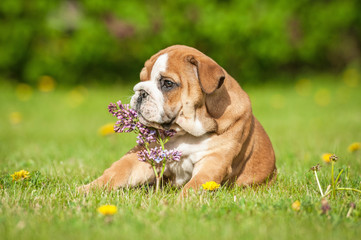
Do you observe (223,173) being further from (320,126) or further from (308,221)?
(320,126)

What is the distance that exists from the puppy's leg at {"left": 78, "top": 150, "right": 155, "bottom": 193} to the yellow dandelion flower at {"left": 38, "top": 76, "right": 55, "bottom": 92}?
7910 mm

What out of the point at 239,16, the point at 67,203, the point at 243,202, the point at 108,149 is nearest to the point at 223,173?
the point at 243,202

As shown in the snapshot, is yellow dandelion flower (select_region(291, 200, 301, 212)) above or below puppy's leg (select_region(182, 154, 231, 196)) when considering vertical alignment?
below

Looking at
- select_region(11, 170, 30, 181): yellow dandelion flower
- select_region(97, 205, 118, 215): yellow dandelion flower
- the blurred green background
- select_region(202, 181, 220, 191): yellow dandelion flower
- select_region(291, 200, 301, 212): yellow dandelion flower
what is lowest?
select_region(291, 200, 301, 212): yellow dandelion flower

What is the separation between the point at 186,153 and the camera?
119 inches

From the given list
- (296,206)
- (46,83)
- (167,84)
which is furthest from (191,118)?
(46,83)

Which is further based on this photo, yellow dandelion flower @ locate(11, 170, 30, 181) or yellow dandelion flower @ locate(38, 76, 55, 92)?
yellow dandelion flower @ locate(38, 76, 55, 92)

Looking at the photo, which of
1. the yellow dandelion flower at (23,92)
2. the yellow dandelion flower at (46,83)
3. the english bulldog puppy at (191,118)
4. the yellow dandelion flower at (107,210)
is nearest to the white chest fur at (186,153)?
the english bulldog puppy at (191,118)

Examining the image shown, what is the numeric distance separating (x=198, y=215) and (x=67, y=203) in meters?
0.81

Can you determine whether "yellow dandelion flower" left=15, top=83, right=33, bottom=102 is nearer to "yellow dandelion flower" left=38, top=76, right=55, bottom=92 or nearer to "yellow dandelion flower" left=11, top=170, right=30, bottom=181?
"yellow dandelion flower" left=38, top=76, right=55, bottom=92

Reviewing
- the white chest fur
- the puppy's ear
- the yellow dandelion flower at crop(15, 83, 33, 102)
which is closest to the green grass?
the white chest fur

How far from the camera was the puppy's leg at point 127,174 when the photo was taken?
9.77 ft

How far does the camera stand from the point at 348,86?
1120 centimetres

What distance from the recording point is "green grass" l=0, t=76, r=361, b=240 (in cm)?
206
